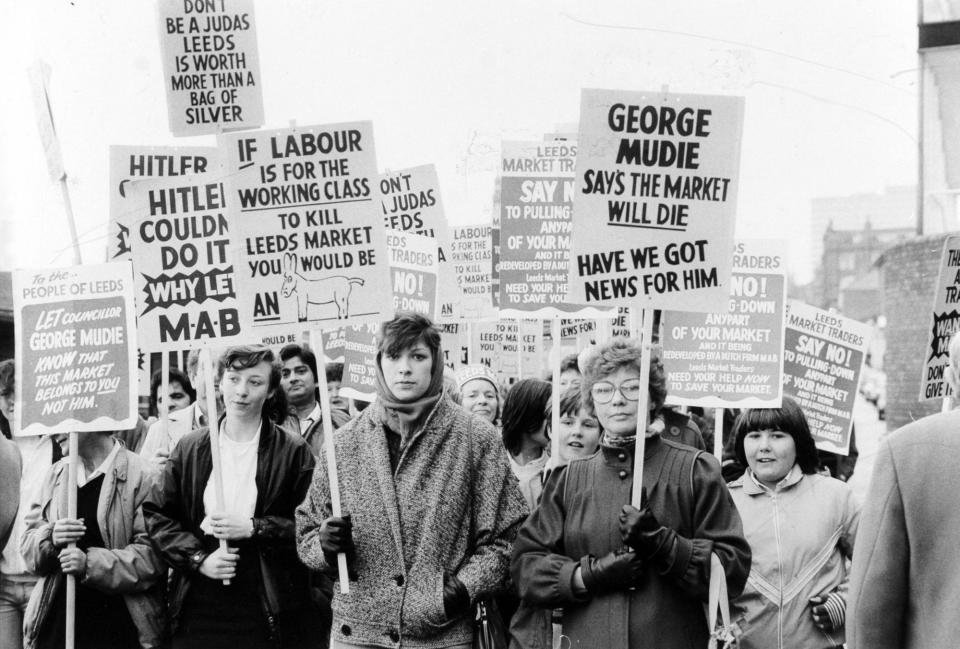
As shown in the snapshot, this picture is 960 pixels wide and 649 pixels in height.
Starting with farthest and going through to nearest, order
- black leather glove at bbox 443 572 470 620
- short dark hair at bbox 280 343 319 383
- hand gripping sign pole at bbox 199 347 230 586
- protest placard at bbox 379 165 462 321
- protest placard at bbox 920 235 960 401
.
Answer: protest placard at bbox 379 165 462 321
short dark hair at bbox 280 343 319 383
protest placard at bbox 920 235 960 401
hand gripping sign pole at bbox 199 347 230 586
black leather glove at bbox 443 572 470 620

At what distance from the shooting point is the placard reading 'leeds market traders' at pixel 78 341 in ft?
19.8

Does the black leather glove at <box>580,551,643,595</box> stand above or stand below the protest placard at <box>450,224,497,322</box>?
below

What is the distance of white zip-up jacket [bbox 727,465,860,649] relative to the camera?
17.2 ft

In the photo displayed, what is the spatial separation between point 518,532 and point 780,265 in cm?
270

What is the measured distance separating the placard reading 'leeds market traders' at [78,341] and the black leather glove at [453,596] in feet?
6.64

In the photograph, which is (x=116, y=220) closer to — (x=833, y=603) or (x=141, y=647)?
(x=141, y=647)

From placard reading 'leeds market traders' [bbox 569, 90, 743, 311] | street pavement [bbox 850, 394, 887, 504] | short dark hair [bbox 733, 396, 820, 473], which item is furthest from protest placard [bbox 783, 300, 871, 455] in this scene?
street pavement [bbox 850, 394, 887, 504]

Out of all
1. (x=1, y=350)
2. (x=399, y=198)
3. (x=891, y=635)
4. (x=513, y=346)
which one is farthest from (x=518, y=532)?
(x=1, y=350)

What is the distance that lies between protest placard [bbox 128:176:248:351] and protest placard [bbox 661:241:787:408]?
230 cm

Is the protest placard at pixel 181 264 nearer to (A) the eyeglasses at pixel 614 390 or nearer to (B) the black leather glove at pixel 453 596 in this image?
(B) the black leather glove at pixel 453 596

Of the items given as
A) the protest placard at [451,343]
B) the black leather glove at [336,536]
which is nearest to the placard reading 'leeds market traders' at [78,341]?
the black leather glove at [336,536]

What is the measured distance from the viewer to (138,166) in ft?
25.8

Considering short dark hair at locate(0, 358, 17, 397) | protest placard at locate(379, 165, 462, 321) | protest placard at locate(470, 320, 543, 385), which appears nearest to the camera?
short dark hair at locate(0, 358, 17, 397)

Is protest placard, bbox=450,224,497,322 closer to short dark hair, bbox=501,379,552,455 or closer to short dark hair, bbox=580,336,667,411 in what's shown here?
short dark hair, bbox=501,379,552,455
